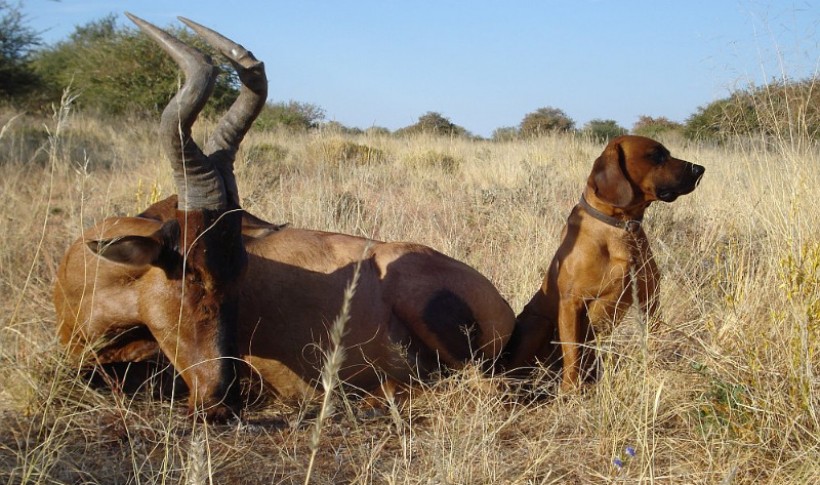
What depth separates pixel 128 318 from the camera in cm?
377

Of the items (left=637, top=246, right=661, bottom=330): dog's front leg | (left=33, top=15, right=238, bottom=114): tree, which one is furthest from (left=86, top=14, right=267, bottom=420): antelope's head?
(left=33, top=15, right=238, bottom=114): tree

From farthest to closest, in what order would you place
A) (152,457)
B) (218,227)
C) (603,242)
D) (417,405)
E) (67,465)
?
(603,242) < (417,405) < (218,227) < (152,457) < (67,465)

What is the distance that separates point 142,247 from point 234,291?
48cm

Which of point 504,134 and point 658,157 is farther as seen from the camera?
point 504,134

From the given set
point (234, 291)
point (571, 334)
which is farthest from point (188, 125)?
point (571, 334)

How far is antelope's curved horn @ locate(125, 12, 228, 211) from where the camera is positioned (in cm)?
338

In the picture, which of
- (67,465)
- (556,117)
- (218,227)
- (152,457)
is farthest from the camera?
(556,117)

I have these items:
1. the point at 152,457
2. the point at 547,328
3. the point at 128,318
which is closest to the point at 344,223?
A: the point at 547,328

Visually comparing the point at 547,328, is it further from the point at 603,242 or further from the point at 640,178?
the point at 640,178

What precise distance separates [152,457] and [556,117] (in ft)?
95.1

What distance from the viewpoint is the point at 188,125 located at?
343 centimetres

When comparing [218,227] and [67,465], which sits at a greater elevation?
[218,227]

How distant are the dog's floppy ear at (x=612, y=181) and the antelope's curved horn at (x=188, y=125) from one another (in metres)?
2.23

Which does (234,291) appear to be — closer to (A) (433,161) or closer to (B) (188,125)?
(B) (188,125)
